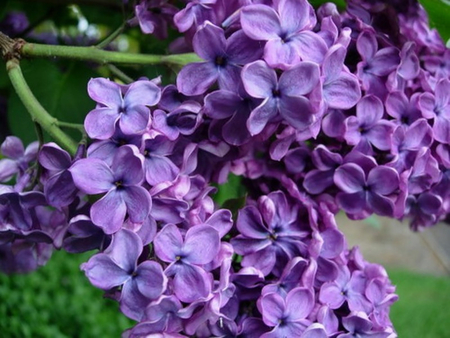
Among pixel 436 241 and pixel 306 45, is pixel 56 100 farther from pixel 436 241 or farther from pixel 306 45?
pixel 436 241

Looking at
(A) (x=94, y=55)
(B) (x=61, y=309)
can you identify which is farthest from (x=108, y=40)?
(B) (x=61, y=309)

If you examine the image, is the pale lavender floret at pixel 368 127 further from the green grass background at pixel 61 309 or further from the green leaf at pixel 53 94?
the green grass background at pixel 61 309

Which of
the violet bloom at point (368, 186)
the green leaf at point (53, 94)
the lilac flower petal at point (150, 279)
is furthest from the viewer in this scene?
the green leaf at point (53, 94)

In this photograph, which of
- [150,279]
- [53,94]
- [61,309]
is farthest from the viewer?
[61,309]

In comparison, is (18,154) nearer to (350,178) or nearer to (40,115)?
(40,115)

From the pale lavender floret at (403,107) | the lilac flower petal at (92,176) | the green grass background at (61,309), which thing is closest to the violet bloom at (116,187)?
the lilac flower petal at (92,176)

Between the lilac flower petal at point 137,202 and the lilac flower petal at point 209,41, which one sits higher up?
the lilac flower petal at point 209,41

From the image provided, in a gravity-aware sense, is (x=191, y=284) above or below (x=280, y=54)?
below

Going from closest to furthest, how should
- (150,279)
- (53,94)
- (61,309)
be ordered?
1. (150,279)
2. (53,94)
3. (61,309)
